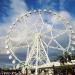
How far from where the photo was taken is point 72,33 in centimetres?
7225

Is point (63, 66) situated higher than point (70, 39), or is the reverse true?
point (70, 39)

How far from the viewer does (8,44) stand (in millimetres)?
75125

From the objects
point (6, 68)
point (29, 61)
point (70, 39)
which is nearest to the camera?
point (70, 39)

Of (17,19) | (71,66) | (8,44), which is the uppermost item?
(17,19)

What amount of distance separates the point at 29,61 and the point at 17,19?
13.1m

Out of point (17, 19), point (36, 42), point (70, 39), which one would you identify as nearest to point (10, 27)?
point (17, 19)

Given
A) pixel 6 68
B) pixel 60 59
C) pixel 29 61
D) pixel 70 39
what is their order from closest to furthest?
pixel 70 39 → pixel 29 61 → pixel 60 59 → pixel 6 68

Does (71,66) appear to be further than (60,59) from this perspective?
No

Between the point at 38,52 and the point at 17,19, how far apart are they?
11.2m

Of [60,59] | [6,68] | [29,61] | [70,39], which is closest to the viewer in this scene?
[70,39]

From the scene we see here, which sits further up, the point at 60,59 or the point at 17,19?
the point at 17,19

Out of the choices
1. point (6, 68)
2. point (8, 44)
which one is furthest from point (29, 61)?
point (6, 68)

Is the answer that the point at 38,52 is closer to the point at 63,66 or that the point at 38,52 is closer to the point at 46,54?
the point at 46,54

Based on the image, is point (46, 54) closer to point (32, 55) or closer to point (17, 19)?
point (32, 55)
